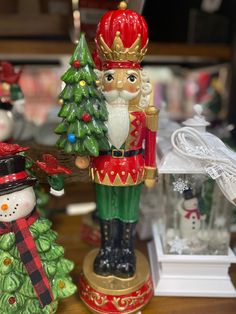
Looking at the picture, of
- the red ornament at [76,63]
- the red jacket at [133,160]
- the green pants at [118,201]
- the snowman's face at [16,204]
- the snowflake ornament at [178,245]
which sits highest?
the red ornament at [76,63]

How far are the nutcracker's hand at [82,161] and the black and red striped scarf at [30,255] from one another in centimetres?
14

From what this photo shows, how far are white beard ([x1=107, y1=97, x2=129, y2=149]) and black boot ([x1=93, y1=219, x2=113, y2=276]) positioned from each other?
21cm

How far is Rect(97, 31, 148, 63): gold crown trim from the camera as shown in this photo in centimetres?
65

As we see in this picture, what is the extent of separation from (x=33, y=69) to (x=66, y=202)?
2.92 feet

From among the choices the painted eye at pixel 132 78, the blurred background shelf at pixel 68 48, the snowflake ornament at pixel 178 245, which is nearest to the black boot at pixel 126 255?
the snowflake ornament at pixel 178 245

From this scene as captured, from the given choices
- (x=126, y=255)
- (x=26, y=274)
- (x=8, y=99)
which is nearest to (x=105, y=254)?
(x=126, y=255)

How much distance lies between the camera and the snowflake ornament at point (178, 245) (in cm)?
84

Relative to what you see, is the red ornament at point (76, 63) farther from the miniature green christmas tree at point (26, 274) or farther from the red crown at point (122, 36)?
the miniature green christmas tree at point (26, 274)

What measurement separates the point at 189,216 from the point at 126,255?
189 mm

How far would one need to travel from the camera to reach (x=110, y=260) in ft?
2.58

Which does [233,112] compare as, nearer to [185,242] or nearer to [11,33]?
[185,242]

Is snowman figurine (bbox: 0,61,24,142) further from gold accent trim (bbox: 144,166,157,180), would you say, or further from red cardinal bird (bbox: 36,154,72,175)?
gold accent trim (bbox: 144,166,157,180)

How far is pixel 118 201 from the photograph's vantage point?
2.50ft

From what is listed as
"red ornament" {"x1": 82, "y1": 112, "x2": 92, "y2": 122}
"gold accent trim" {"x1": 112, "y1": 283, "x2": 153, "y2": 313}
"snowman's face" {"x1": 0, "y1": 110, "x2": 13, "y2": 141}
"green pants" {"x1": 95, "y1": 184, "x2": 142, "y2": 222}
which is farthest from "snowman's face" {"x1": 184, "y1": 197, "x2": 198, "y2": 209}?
"snowman's face" {"x1": 0, "y1": 110, "x2": 13, "y2": 141}
